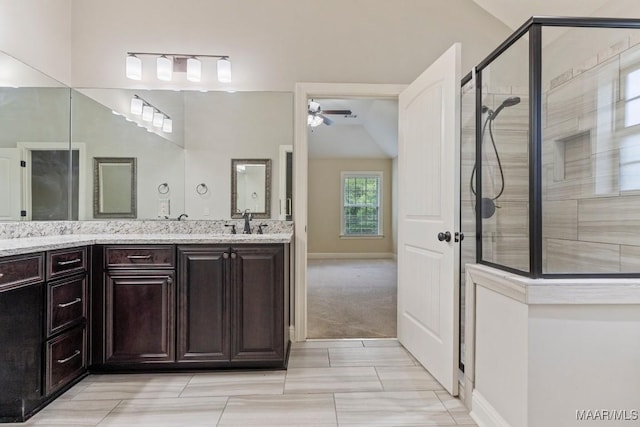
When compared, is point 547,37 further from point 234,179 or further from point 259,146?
point 234,179

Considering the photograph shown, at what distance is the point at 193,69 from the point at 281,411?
2.58 meters

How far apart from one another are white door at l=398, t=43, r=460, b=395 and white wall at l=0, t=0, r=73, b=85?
106 inches

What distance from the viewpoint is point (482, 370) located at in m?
1.92

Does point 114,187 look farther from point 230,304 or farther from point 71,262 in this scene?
point 230,304

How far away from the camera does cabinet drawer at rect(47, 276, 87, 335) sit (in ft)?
6.81

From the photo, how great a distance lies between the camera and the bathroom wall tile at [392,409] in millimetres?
1914

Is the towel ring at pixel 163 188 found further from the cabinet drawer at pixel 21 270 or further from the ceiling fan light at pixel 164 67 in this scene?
the cabinet drawer at pixel 21 270

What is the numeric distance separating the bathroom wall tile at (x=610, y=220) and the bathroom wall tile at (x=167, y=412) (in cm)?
230

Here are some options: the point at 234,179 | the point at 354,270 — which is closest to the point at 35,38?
the point at 234,179

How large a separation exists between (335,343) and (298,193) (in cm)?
128

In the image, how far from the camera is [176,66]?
302 centimetres

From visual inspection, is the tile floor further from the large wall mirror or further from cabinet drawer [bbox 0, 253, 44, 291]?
the large wall mirror

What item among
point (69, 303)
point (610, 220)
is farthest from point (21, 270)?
point (610, 220)

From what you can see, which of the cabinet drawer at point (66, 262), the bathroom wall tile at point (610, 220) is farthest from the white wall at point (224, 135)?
the bathroom wall tile at point (610, 220)
